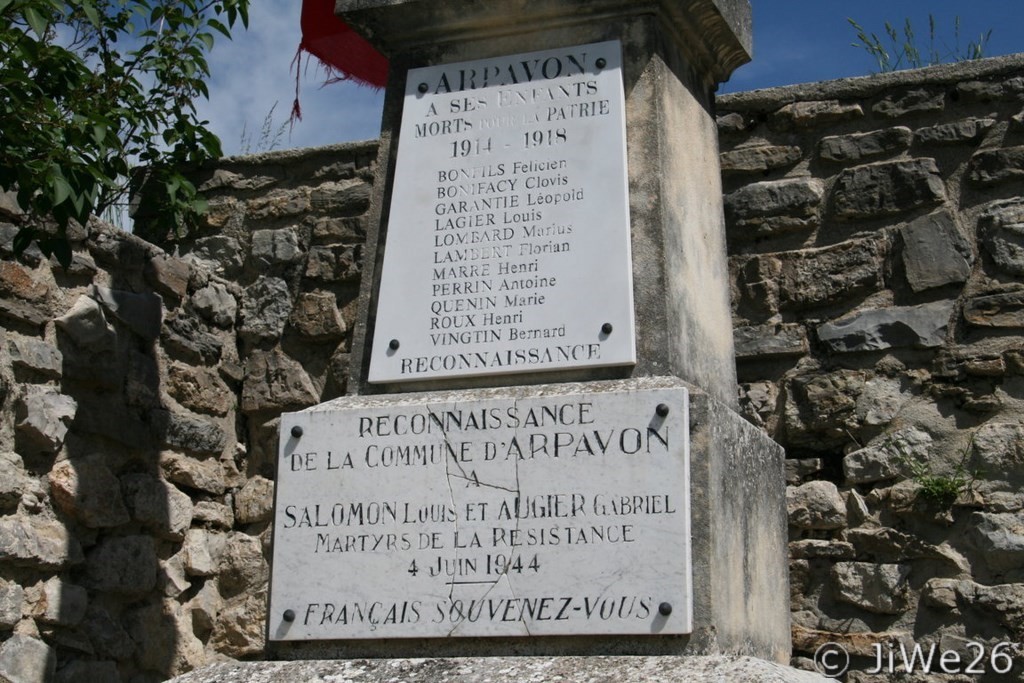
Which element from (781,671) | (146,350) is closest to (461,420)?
(781,671)

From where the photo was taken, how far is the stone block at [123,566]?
4611 mm

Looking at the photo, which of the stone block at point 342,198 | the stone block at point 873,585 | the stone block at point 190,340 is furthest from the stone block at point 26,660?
the stone block at point 873,585

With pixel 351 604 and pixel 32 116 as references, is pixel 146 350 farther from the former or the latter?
pixel 351 604

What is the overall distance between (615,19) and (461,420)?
1.23 metres

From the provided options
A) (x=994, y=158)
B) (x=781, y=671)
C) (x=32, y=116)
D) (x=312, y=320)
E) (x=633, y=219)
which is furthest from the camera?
(x=312, y=320)

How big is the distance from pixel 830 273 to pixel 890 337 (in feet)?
1.09

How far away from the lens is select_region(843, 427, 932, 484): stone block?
15.1 ft

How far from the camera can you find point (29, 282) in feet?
14.6

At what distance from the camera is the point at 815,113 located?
5.10 meters

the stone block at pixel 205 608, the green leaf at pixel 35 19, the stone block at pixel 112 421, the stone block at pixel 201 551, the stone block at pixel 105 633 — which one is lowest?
the stone block at pixel 105 633

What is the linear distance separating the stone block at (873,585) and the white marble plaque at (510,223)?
61.5 inches

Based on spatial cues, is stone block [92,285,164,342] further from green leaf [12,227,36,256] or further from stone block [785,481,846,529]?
stone block [785,481,846,529]

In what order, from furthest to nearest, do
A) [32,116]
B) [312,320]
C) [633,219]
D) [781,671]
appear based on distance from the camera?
[312,320] → [32,116] → [633,219] → [781,671]

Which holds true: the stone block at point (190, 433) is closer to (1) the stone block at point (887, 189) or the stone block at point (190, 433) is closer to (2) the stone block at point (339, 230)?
(2) the stone block at point (339, 230)
